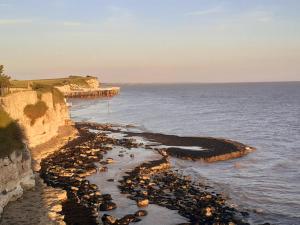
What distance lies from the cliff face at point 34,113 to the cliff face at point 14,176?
30.3ft

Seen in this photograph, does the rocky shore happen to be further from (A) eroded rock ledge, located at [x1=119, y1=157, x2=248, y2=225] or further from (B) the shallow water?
(B) the shallow water

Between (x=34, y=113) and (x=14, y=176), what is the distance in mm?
19008

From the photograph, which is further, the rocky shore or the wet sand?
the rocky shore

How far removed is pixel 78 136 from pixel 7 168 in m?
33.0

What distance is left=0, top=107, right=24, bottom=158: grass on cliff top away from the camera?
25533 mm

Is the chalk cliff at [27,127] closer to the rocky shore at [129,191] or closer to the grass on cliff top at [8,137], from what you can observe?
the grass on cliff top at [8,137]

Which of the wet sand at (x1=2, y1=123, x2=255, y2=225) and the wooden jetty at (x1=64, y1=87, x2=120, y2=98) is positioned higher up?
the wooden jetty at (x1=64, y1=87, x2=120, y2=98)

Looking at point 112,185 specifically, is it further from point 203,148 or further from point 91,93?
point 91,93

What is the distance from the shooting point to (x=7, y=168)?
24938mm

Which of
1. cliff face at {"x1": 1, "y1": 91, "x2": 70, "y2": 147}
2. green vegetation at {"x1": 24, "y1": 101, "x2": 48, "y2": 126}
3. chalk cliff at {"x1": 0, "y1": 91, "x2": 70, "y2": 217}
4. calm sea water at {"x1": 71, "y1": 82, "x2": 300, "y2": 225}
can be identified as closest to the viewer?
chalk cliff at {"x1": 0, "y1": 91, "x2": 70, "y2": 217}

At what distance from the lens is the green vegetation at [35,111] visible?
1698 inches

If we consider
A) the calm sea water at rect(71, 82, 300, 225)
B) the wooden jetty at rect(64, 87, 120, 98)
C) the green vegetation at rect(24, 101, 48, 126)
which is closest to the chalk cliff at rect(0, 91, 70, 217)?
the green vegetation at rect(24, 101, 48, 126)

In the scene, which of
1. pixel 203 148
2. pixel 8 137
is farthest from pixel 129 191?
pixel 203 148

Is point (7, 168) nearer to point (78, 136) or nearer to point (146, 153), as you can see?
point (146, 153)
